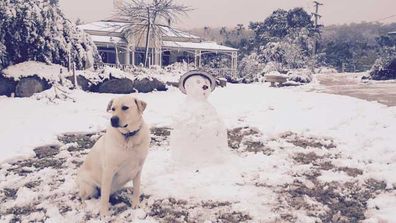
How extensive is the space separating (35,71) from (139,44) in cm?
1692

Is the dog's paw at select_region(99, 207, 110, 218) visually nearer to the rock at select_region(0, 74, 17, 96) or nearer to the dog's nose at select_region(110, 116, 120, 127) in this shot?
the dog's nose at select_region(110, 116, 120, 127)

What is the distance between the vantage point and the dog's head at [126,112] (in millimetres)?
3425

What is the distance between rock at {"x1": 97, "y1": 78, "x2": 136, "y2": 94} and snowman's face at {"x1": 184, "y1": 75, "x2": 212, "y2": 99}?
735 centimetres

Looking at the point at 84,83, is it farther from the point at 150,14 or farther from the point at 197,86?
the point at 150,14

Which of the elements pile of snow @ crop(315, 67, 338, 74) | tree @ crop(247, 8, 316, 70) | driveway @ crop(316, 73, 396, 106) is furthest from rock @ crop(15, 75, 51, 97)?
pile of snow @ crop(315, 67, 338, 74)

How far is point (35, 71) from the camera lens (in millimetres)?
10828

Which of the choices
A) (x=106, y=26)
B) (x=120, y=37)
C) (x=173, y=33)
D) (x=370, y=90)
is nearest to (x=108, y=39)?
(x=120, y=37)

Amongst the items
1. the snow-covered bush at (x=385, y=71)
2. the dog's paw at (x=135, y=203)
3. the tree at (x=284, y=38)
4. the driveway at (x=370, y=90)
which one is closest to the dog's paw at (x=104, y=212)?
the dog's paw at (x=135, y=203)

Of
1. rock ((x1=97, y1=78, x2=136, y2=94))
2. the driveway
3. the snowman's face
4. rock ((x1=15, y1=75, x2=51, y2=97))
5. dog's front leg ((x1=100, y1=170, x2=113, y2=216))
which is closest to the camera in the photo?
dog's front leg ((x1=100, y1=170, x2=113, y2=216))

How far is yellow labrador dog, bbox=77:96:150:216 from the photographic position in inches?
138

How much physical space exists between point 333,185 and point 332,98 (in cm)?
751

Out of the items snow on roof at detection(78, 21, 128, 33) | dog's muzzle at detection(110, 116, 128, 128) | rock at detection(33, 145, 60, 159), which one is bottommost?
rock at detection(33, 145, 60, 159)

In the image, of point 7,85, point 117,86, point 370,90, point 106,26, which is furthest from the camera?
point 106,26

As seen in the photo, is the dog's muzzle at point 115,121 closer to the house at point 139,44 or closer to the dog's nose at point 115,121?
the dog's nose at point 115,121
